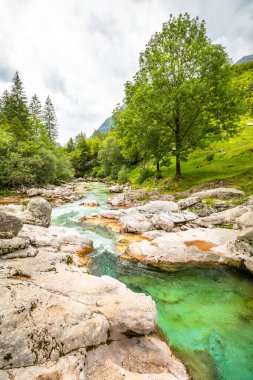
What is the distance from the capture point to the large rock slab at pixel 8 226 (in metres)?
9.50

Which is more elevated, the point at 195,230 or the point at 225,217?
the point at 225,217

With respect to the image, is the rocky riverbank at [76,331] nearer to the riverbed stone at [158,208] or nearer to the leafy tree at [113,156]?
the riverbed stone at [158,208]

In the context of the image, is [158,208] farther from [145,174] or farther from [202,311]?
[145,174]

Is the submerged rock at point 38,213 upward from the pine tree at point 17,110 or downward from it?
downward

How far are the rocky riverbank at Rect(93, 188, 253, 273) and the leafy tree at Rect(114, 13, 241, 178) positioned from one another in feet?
30.4

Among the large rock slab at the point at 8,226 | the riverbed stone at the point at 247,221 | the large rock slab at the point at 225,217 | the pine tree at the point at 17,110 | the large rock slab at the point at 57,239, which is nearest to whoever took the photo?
the large rock slab at the point at 8,226

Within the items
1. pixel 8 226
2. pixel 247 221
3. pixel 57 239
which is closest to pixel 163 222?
pixel 247 221

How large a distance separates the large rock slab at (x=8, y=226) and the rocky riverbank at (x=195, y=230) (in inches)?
226

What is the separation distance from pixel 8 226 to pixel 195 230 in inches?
419

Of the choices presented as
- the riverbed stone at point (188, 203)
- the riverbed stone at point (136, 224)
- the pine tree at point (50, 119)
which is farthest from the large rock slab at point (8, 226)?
the pine tree at point (50, 119)

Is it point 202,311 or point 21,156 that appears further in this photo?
point 21,156

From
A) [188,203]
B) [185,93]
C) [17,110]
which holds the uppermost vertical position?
[17,110]

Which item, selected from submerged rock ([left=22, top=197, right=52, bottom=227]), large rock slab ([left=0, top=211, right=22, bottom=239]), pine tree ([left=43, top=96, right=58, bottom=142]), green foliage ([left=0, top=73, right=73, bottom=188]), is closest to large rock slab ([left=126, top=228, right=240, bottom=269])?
large rock slab ([left=0, top=211, right=22, bottom=239])

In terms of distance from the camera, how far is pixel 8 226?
389 inches
